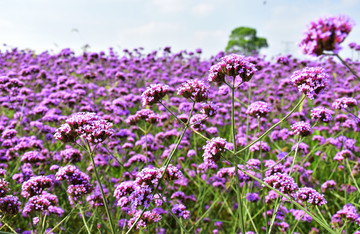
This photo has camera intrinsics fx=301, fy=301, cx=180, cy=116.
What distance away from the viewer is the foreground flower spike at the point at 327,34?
1.33 metres

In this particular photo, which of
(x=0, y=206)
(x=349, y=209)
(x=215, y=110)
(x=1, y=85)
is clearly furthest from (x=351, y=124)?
(x=1, y=85)

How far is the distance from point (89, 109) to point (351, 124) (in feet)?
13.1

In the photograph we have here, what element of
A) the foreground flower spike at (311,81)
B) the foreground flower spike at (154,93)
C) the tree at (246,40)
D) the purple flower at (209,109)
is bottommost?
the purple flower at (209,109)

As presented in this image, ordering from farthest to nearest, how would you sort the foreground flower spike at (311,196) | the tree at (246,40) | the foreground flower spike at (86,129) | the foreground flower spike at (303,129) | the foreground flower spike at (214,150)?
the tree at (246,40), the foreground flower spike at (303,129), the foreground flower spike at (311,196), the foreground flower spike at (214,150), the foreground flower spike at (86,129)

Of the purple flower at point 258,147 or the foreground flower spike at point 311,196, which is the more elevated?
the purple flower at point 258,147

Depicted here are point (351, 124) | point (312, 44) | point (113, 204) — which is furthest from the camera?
point (351, 124)

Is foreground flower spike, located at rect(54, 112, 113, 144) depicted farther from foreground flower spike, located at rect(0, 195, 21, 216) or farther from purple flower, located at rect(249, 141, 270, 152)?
purple flower, located at rect(249, 141, 270, 152)

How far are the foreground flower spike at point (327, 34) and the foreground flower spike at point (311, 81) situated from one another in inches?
27.0

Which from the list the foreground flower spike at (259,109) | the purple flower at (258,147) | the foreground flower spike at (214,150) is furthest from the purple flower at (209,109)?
the purple flower at (258,147)

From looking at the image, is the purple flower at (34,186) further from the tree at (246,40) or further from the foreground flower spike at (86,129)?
the tree at (246,40)

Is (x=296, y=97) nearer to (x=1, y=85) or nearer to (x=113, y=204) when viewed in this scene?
(x=113, y=204)

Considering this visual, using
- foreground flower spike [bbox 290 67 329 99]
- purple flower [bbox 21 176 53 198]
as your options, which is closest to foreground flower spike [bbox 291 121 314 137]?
foreground flower spike [bbox 290 67 329 99]

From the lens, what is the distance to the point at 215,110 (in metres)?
2.29

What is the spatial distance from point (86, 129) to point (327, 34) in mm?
1359
